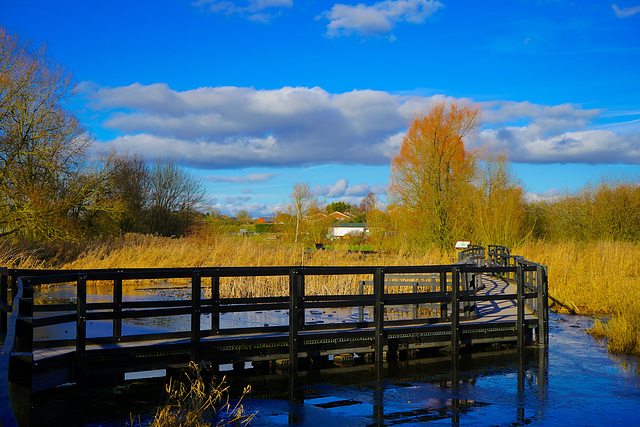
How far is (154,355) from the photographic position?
8.45 m

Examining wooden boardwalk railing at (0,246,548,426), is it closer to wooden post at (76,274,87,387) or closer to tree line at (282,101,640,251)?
wooden post at (76,274,87,387)

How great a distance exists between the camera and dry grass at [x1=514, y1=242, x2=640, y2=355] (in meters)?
11.7

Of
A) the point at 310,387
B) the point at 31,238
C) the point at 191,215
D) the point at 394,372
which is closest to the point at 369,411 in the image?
the point at 310,387

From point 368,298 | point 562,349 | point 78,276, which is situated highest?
point 78,276

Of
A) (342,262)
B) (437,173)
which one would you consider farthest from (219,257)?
(437,173)

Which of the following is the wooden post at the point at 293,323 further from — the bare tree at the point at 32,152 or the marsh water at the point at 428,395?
the bare tree at the point at 32,152

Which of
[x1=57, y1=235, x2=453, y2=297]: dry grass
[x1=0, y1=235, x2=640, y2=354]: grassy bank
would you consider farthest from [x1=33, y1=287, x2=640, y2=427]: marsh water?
[x1=57, y1=235, x2=453, y2=297]: dry grass

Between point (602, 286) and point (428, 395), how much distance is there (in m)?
12.5

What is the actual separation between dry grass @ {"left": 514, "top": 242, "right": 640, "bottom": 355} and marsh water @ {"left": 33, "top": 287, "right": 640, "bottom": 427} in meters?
0.90

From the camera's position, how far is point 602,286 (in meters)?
18.1

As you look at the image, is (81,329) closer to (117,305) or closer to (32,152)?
(117,305)

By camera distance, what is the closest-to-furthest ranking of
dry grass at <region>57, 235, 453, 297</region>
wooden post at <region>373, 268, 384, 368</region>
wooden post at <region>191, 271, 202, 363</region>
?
wooden post at <region>191, 271, 202, 363</region> < wooden post at <region>373, 268, 384, 368</region> < dry grass at <region>57, 235, 453, 297</region>

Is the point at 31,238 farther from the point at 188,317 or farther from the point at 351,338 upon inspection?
the point at 351,338

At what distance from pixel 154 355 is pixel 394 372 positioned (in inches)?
154
